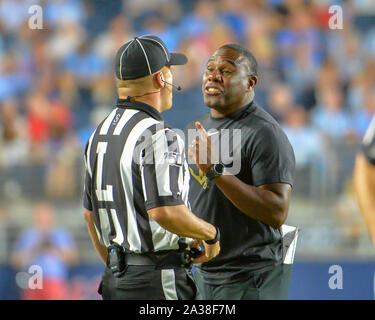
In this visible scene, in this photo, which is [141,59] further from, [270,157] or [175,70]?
[175,70]

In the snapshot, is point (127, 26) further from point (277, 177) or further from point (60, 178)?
point (277, 177)

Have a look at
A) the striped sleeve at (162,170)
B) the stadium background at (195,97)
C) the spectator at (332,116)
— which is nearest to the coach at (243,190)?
the striped sleeve at (162,170)

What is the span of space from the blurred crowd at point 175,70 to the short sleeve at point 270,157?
3397mm

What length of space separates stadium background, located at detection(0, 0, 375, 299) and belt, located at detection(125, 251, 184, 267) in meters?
3.50

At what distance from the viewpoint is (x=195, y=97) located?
765 cm

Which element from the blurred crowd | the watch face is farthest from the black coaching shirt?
the blurred crowd

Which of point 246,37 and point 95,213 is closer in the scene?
point 95,213

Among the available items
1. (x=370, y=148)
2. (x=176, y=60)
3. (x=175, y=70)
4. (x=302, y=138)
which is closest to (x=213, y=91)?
(x=176, y=60)

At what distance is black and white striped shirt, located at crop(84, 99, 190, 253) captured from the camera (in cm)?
293

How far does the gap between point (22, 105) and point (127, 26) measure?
1.75 meters

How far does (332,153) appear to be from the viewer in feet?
22.2

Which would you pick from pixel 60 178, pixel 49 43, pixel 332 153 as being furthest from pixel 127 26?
pixel 332 153

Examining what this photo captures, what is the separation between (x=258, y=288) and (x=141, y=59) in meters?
1.32

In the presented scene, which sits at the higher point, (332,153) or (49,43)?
(49,43)
